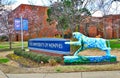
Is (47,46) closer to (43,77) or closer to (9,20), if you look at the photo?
(43,77)

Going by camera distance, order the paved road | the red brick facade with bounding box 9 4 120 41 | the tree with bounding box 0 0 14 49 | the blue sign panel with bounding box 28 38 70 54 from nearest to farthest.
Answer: the paved road < the blue sign panel with bounding box 28 38 70 54 < the tree with bounding box 0 0 14 49 < the red brick facade with bounding box 9 4 120 41

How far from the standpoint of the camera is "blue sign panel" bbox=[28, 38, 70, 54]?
12.2m

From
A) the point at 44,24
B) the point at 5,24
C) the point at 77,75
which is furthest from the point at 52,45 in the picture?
the point at 44,24

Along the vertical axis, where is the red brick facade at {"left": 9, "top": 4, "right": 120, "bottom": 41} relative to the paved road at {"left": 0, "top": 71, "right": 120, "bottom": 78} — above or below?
above

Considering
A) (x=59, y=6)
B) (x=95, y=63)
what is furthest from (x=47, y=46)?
(x=59, y=6)

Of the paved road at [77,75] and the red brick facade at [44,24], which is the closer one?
the paved road at [77,75]

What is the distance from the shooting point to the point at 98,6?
26.3 m

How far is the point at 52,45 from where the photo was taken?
535 inches

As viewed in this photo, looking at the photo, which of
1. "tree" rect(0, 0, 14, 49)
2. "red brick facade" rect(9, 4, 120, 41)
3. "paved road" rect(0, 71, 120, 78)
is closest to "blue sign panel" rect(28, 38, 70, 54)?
"paved road" rect(0, 71, 120, 78)

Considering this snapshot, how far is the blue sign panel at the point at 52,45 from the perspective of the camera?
12.2 m

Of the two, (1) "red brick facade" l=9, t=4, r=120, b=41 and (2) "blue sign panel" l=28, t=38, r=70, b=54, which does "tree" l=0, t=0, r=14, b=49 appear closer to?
(1) "red brick facade" l=9, t=4, r=120, b=41

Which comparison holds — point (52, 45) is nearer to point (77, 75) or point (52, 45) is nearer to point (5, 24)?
point (77, 75)

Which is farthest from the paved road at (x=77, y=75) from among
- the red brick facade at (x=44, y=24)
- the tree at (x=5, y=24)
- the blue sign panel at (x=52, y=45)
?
the red brick facade at (x=44, y=24)

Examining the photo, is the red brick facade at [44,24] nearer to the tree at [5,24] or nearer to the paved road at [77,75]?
the tree at [5,24]
